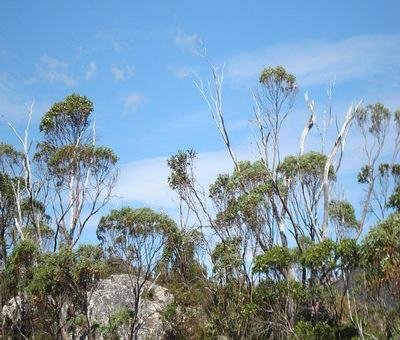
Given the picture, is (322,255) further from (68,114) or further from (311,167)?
(68,114)

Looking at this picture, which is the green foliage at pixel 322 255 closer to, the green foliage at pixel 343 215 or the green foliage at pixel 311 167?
the green foliage at pixel 311 167

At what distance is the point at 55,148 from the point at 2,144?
417cm

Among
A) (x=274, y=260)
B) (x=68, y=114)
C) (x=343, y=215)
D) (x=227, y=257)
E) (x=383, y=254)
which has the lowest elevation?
(x=383, y=254)

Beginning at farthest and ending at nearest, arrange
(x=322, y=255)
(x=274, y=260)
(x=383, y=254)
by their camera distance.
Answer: (x=274, y=260) < (x=322, y=255) < (x=383, y=254)

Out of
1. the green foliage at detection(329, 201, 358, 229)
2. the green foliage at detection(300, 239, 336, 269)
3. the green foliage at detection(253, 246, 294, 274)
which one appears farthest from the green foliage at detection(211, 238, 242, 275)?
the green foliage at detection(329, 201, 358, 229)

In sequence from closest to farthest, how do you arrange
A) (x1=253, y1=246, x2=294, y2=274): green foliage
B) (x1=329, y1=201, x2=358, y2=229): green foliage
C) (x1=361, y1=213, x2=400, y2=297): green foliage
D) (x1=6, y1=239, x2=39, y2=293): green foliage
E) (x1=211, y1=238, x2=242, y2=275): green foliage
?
(x1=361, y1=213, x2=400, y2=297): green foliage < (x1=253, y1=246, x2=294, y2=274): green foliage < (x1=6, y1=239, x2=39, y2=293): green foliage < (x1=211, y1=238, x2=242, y2=275): green foliage < (x1=329, y1=201, x2=358, y2=229): green foliage

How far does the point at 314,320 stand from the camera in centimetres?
1822

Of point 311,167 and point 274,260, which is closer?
point 274,260

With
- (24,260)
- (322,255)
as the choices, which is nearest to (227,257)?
(322,255)

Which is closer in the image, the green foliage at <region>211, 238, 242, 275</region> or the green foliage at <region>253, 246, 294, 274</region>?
the green foliage at <region>253, 246, 294, 274</region>

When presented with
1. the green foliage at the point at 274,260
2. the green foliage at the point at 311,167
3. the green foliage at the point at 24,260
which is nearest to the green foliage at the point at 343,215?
the green foliage at the point at 311,167

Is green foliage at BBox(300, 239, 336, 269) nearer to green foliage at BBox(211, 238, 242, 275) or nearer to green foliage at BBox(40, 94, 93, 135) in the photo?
green foliage at BBox(211, 238, 242, 275)

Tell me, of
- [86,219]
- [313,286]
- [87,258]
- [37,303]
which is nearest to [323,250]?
[313,286]

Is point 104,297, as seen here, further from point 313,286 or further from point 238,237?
point 313,286
